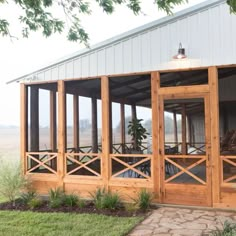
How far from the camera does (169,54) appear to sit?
21.9 feet

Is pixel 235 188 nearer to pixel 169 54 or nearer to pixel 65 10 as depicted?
pixel 169 54

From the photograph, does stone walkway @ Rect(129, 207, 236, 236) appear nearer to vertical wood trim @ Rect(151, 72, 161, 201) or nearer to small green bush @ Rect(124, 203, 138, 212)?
small green bush @ Rect(124, 203, 138, 212)

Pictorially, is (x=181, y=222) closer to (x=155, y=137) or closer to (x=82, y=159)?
(x=155, y=137)

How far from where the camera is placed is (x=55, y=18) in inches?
199

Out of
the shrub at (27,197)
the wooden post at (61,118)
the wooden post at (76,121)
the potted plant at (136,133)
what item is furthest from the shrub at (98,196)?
the wooden post at (76,121)

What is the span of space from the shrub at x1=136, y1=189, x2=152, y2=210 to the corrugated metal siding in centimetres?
257

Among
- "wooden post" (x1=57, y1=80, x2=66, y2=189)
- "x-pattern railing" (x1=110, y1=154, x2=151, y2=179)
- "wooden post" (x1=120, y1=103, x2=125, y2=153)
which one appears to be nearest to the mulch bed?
"x-pattern railing" (x1=110, y1=154, x2=151, y2=179)

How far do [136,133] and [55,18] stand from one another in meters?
3.90

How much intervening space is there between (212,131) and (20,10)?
3.86m

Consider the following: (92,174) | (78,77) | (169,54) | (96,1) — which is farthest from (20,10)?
(92,174)

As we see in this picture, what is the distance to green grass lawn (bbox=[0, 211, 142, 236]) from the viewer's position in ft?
15.5

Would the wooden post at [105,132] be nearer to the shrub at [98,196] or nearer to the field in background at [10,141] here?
the shrub at [98,196]

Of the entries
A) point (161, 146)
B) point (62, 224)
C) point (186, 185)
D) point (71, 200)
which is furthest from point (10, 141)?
point (186, 185)

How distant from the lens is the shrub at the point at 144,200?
19.3 feet
